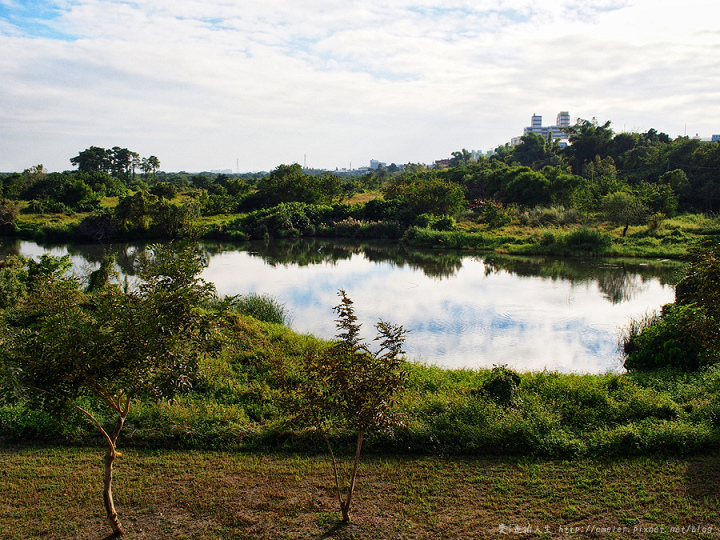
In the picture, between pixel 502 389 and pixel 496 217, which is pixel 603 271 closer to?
pixel 496 217

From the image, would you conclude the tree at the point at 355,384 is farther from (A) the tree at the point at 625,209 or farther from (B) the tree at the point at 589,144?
(B) the tree at the point at 589,144

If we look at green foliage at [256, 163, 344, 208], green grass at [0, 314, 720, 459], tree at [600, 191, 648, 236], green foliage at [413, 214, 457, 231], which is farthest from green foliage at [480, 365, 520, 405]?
green foliage at [256, 163, 344, 208]

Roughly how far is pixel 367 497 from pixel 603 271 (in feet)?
78.8

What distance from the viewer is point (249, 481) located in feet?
22.3

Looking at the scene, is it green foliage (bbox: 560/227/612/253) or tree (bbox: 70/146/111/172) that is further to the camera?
tree (bbox: 70/146/111/172)

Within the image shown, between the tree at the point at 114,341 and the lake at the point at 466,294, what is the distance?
9103 millimetres

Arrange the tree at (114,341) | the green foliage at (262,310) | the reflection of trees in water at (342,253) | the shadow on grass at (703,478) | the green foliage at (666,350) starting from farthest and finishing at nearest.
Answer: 1. the reflection of trees in water at (342,253)
2. the green foliage at (262,310)
3. the green foliage at (666,350)
4. the shadow on grass at (703,478)
5. the tree at (114,341)

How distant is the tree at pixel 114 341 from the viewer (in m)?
4.80

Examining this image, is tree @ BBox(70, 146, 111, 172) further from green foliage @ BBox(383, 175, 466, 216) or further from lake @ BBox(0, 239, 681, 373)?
green foliage @ BBox(383, 175, 466, 216)

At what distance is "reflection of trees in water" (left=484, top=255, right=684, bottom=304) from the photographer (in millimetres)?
22656

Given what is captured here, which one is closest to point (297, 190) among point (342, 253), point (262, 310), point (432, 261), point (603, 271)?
point (342, 253)

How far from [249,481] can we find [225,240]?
36602mm

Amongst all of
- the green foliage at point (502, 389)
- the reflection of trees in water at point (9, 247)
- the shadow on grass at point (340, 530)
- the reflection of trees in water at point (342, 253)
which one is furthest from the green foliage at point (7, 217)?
the shadow on grass at point (340, 530)

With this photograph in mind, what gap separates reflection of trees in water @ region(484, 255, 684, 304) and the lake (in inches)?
2.1
